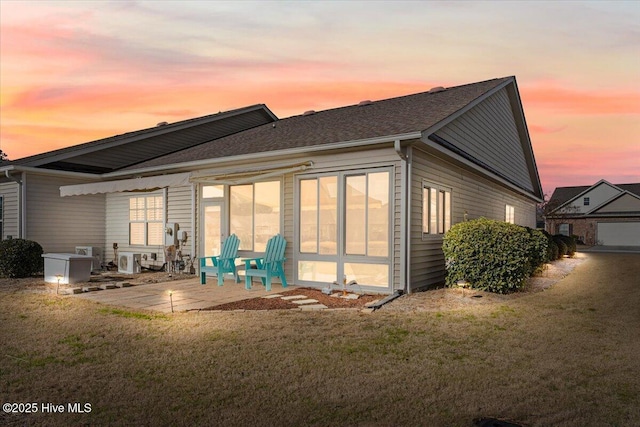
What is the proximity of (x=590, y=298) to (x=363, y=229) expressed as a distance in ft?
14.4

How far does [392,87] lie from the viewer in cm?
1794

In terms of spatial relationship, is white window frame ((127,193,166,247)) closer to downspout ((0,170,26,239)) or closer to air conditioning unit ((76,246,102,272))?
air conditioning unit ((76,246,102,272))

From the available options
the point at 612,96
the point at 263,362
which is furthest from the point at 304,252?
the point at 612,96

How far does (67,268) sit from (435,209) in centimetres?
826

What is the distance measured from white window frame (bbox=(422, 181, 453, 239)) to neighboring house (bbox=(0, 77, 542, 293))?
0.10 ft

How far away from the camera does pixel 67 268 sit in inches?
400

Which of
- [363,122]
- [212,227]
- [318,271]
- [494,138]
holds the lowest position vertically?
[318,271]

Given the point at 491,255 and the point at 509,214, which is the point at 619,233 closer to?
the point at 509,214

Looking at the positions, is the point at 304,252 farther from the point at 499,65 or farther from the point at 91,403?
the point at 499,65

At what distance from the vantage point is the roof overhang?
10766mm

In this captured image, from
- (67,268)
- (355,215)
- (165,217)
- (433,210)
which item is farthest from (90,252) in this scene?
(433,210)

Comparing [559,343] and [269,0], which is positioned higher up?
[269,0]

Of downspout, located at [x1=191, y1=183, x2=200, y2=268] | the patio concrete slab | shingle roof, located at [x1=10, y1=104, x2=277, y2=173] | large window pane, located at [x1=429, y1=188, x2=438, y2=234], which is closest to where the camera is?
the patio concrete slab

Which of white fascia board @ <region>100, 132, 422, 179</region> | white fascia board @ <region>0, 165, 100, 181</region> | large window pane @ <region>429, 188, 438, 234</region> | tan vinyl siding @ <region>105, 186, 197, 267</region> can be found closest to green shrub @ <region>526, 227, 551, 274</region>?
large window pane @ <region>429, 188, 438, 234</region>
